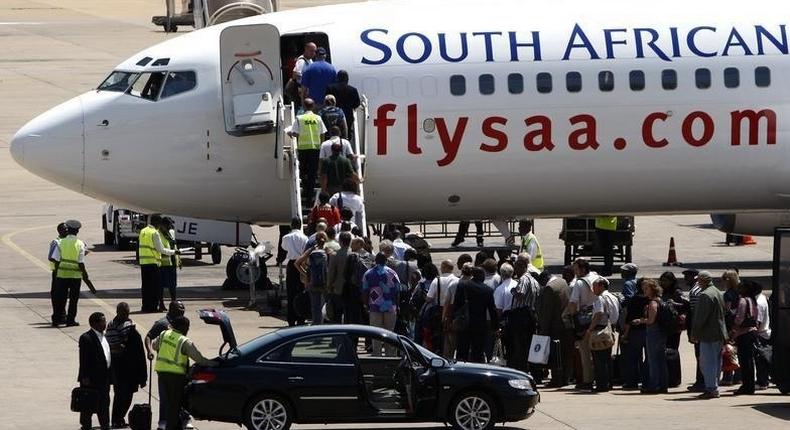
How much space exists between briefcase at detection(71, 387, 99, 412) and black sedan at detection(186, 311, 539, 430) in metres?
1.13

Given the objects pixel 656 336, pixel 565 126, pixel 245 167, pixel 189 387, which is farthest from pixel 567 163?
pixel 189 387

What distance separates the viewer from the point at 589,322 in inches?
998

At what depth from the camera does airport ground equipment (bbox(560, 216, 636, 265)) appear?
36.6 meters

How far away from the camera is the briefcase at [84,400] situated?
2180 centimetres

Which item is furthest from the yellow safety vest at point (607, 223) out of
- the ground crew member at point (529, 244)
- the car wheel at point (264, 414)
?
the car wheel at point (264, 414)

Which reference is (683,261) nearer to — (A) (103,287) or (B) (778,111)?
(B) (778,111)

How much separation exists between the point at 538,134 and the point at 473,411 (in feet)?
37.3

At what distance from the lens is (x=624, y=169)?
108ft

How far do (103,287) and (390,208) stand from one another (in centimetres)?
548

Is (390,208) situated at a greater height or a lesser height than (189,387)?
greater

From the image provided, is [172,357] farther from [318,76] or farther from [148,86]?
[148,86]

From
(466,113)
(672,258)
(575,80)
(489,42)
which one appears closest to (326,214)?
(466,113)

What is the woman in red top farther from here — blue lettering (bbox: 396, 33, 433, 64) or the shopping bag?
the shopping bag

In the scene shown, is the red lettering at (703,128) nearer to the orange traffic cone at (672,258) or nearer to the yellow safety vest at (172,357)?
the orange traffic cone at (672,258)
